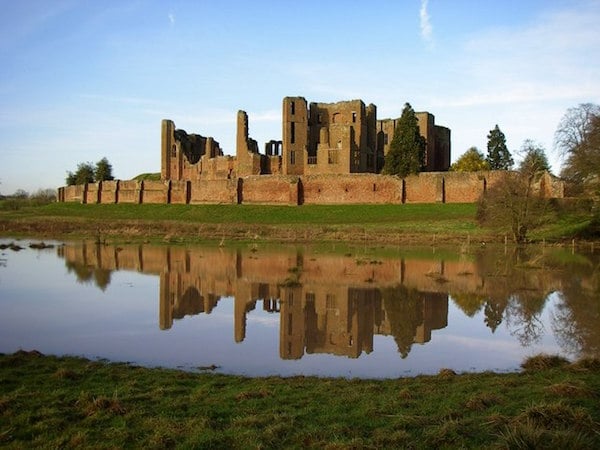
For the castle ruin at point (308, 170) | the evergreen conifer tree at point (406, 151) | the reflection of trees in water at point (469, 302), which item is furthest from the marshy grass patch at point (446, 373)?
the evergreen conifer tree at point (406, 151)

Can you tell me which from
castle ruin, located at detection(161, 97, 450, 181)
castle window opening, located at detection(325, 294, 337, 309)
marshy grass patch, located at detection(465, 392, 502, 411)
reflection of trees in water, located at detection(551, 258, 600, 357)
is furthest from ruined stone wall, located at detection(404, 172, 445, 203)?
marshy grass patch, located at detection(465, 392, 502, 411)

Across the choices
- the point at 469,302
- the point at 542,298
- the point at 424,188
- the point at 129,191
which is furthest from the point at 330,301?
the point at 129,191

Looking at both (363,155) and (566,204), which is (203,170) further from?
(566,204)

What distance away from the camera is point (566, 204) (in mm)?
45125

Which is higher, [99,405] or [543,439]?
[543,439]

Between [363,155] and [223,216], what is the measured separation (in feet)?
65.1

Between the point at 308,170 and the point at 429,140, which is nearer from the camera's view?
the point at 308,170

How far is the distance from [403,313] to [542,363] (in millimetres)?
5632

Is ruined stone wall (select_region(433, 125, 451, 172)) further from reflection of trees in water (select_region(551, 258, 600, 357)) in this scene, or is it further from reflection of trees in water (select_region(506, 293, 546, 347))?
reflection of trees in water (select_region(506, 293, 546, 347))

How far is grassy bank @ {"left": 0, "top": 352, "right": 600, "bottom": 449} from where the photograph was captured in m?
6.28

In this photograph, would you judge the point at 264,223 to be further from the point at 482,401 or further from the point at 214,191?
the point at 482,401

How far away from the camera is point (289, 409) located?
7461 millimetres

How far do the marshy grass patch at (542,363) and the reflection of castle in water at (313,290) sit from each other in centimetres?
243

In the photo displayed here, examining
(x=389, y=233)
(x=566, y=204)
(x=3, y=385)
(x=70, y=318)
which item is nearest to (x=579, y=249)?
(x=566, y=204)
